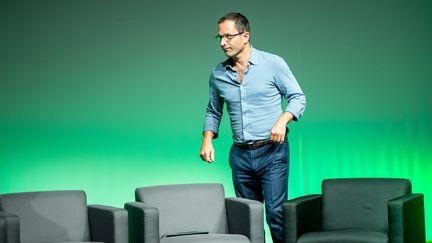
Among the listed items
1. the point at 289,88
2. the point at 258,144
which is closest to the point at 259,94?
the point at 289,88

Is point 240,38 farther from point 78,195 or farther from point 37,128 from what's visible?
point 37,128

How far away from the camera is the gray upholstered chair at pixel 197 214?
5.34m

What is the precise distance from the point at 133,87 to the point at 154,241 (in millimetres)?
2196

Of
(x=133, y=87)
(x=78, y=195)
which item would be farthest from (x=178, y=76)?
(x=78, y=195)

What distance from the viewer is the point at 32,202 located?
5480mm

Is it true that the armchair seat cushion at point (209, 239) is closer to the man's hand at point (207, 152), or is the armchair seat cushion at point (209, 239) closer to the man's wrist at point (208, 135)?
the man's hand at point (207, 152)

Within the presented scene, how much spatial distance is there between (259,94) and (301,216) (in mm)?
902

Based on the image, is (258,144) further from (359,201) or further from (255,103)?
(359,201)

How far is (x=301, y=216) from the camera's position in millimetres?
5668

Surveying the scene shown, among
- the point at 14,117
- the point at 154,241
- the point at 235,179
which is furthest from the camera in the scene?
the point at 14,117

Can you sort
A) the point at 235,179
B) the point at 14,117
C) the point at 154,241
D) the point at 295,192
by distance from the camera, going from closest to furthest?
the point at 154,241
the point at 235,179
the point at 14,117
the point at 295,192

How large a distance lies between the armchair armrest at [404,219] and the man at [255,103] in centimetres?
73

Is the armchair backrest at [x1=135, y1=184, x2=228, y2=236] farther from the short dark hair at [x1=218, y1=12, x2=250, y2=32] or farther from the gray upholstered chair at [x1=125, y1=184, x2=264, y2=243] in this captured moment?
the short dark hair at [x1=218, y1=12, x2=250, y2=32]

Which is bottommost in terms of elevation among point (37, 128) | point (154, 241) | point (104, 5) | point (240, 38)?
point (154, 241)
